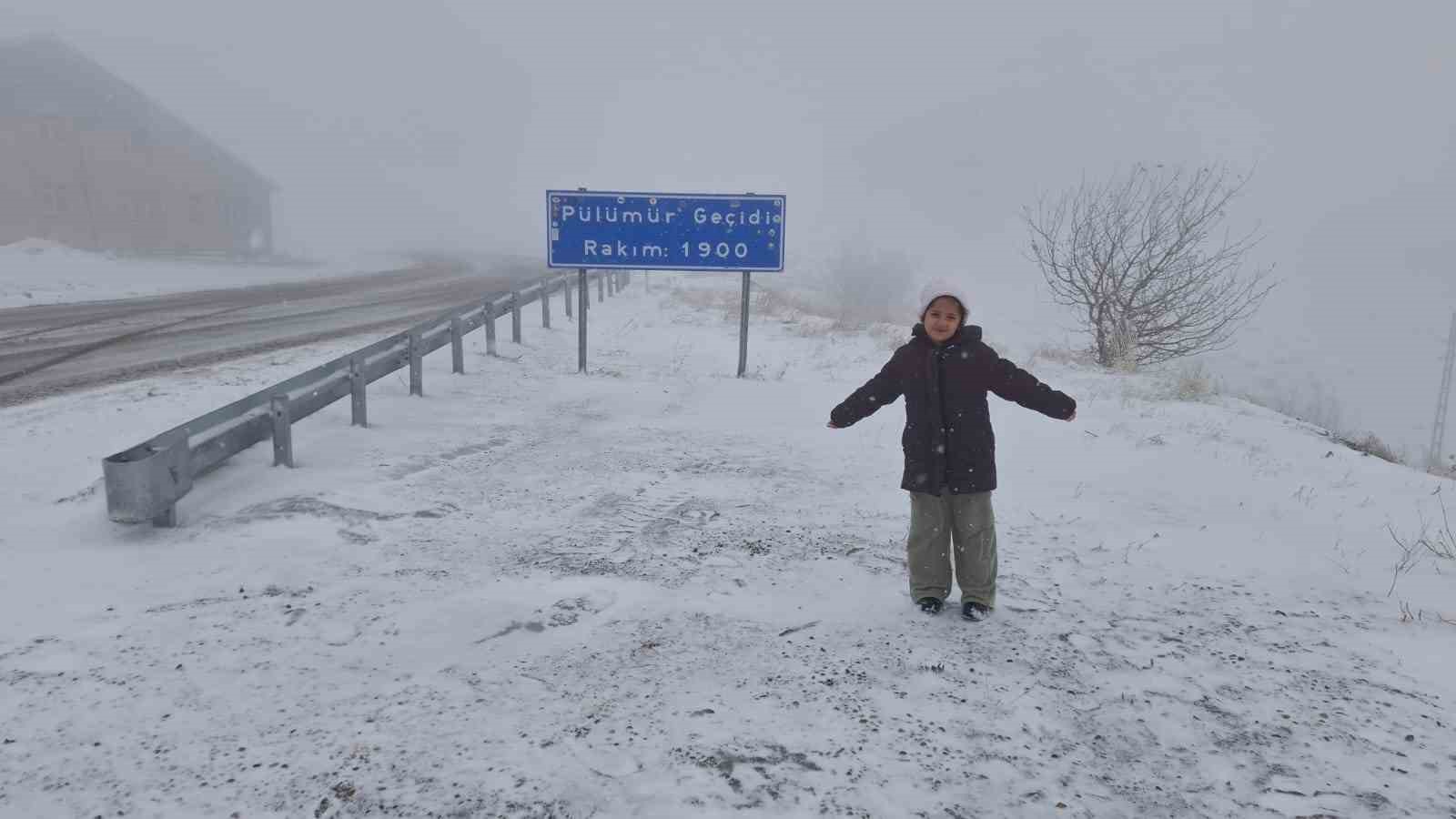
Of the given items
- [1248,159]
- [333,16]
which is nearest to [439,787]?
[333,16]

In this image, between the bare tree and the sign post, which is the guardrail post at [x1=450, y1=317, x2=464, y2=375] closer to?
the sign post

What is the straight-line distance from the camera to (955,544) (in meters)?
4.08

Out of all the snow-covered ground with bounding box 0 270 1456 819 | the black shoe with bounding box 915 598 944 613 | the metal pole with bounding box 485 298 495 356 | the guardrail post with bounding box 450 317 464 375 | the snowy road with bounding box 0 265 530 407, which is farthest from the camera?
the metal pole with bounding box 485 298 495 356

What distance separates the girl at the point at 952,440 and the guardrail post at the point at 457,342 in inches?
282

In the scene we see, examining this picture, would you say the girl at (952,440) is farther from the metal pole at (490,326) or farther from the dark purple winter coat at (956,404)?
the metal pole at (490,326)

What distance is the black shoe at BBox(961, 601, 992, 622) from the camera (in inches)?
154

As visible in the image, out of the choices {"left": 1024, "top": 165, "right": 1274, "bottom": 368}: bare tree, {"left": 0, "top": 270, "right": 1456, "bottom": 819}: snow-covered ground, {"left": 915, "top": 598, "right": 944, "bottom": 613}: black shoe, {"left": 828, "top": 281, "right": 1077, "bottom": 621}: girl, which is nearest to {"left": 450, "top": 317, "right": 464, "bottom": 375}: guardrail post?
{"left": 0, "top": 270, "right": 1456, "bottom": 819}: snow-covered ground

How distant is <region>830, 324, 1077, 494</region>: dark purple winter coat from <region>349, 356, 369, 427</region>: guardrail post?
204 inches

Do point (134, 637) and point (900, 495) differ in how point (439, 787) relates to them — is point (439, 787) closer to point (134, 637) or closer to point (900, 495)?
point (134, 637)

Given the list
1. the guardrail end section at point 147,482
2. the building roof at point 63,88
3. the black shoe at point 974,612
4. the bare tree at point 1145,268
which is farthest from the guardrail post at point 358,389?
the building roof at point 63,88

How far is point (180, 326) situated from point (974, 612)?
14363 millimetres

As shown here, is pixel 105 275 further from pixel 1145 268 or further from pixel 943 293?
pixel 943 293

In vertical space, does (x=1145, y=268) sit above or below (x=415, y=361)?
above

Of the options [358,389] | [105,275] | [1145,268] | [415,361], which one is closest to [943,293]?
[358,389]
